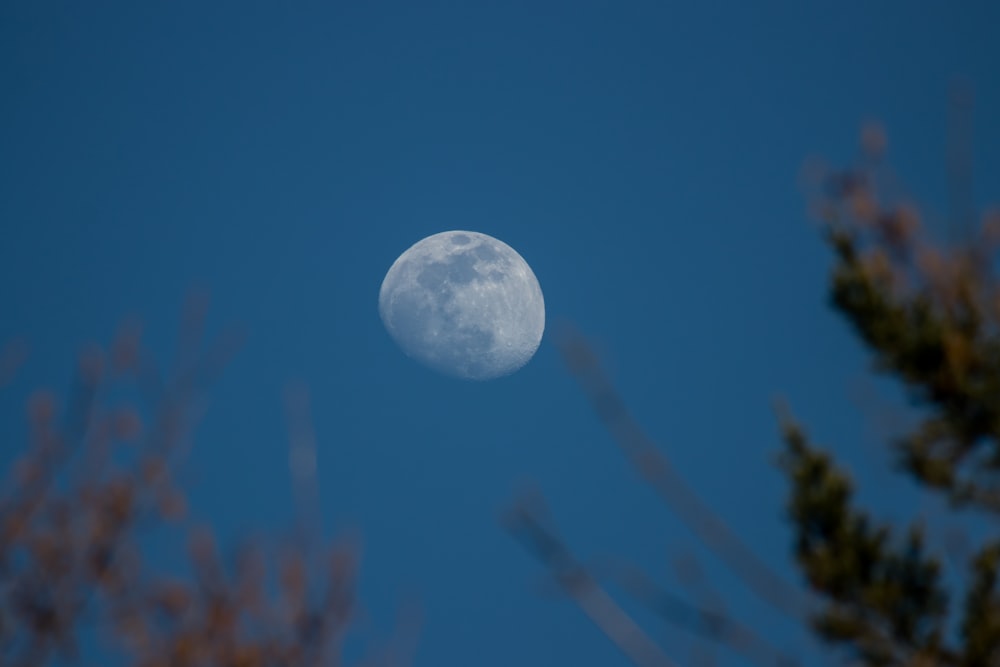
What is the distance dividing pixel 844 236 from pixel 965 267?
2.10 m

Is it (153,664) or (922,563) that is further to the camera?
(922,563)

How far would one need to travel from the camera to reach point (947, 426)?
17.3 feet

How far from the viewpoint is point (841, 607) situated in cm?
511

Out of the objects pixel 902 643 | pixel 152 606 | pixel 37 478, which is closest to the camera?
pixel 37 478

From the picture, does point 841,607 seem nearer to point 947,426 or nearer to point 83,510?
point 947,426

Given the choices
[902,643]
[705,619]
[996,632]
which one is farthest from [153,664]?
[996,632]

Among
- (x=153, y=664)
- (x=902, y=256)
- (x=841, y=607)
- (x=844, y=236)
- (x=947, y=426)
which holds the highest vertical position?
(x=844, y=236)

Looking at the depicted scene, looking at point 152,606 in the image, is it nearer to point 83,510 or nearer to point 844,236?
point 83,510

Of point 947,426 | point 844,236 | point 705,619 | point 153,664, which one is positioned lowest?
point 153,664

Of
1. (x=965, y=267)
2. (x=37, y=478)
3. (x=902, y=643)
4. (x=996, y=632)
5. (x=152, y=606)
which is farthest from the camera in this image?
(x=902, y=643)

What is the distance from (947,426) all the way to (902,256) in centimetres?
187

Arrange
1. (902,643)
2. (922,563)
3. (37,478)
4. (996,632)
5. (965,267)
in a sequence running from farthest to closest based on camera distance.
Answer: (922,563) → (902,643) → (996,632) → (37,478) → (965,267)

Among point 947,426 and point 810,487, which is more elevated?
point 947,426

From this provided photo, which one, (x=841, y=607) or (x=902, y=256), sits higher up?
(x=902, y=256)
